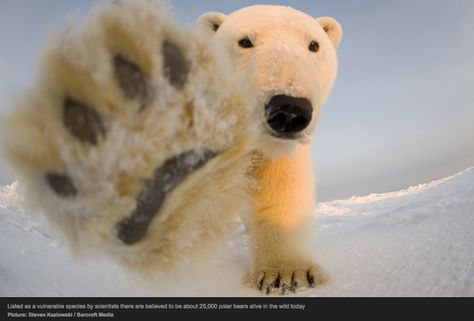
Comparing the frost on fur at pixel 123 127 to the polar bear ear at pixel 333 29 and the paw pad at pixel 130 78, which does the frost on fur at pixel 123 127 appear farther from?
the polar bear ear at pixel 333 29

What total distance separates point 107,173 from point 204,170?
0.26 metres

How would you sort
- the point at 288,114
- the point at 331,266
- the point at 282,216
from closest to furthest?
the point at 288,114
the point at 331,266
the point at 282,216

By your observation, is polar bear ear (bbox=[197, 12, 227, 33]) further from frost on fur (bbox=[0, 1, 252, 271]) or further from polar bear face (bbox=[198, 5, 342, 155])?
frost on fur (bbox=[0, 1, 252, 271])

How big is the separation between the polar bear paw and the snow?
6 cm

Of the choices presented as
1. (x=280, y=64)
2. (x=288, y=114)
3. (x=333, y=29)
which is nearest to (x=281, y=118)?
(x=288, y=114)

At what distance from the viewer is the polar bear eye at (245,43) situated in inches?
86.1

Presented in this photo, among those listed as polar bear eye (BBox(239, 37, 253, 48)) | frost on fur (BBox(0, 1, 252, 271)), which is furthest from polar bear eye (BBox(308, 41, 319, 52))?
frost on fur (BBox(0, 1, 252, 271))

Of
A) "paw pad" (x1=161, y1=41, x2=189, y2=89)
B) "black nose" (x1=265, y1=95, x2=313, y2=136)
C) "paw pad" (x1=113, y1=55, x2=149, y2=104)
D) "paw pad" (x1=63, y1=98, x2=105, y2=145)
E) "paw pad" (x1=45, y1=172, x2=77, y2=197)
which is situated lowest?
"paw pad" (x1=45, y1=172, x2=77, y2=197)

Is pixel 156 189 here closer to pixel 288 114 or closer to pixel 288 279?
pixel 288 114

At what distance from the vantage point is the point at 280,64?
1724 mm

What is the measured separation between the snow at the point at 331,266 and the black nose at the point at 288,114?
0.51 meters

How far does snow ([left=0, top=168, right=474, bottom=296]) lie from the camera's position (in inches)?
58.6

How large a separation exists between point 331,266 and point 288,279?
380 millimetres
